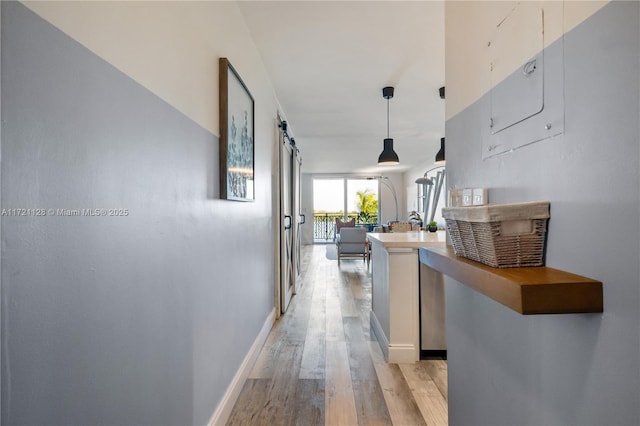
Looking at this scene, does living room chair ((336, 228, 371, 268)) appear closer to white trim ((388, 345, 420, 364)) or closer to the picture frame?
white trim ((388, 345, 420, 364))

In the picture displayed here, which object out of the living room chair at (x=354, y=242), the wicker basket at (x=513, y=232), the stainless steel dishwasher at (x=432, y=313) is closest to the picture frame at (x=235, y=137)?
the wicker basket at (x=513, y=232)

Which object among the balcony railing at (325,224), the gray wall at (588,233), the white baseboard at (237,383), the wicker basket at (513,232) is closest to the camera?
the gray wall at (588,233)

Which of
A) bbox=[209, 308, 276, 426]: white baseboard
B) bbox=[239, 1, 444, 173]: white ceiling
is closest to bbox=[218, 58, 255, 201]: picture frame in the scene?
bbox=[239, 1, 444, 173]: white ceiling

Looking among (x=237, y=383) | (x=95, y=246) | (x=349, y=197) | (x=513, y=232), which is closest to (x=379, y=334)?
(x=237, y=383)

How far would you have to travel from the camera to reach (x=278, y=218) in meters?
3.46

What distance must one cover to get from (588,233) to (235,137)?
166 centimetres

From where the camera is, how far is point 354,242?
6.86 metres

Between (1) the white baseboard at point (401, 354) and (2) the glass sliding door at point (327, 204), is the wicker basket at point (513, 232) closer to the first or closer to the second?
(1) the white baseboard at point (401, 354)

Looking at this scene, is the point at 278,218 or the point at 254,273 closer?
the point at 254,273

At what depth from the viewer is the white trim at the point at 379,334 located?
2.44 metres

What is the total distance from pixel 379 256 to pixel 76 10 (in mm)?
2476

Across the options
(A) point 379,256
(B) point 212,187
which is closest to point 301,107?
(A) point 379,256

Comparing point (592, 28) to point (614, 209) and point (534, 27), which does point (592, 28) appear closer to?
point (534, 27)

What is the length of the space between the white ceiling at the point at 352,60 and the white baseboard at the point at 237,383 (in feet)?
7.37
